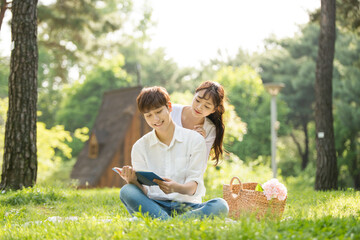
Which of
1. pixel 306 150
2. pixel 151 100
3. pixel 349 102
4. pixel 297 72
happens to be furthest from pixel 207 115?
pixel 306 150

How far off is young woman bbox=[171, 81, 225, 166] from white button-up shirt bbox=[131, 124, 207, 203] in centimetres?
70

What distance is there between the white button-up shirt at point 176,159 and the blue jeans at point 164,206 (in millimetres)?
73

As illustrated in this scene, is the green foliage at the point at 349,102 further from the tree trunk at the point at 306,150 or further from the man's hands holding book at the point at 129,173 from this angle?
the man's hands holding book at the point at 129,173

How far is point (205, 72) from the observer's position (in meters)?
38.8

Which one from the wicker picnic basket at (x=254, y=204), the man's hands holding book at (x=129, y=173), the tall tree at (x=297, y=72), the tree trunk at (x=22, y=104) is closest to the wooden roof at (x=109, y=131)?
the tree trunk at (x=22, y=104)

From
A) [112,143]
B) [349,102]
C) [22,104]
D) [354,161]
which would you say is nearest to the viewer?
[22,104]

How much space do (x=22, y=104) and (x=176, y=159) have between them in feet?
12.5

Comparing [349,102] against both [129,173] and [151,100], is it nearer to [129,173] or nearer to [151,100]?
[151,100]

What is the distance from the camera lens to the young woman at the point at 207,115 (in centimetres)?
470

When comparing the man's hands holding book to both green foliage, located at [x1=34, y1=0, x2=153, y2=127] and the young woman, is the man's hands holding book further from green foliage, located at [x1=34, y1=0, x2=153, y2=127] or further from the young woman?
green foliage, located at [x1=34, y1=0, x2=153, y2=127]

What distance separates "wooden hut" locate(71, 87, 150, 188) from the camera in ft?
59.6

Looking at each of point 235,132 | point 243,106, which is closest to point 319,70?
point 235,132

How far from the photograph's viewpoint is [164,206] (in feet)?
13.1

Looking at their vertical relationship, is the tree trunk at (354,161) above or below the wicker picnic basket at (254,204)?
below
